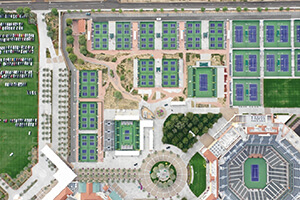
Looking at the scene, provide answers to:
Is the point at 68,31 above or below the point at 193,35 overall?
above

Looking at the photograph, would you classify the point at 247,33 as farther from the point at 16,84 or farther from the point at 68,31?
the point at 16,84

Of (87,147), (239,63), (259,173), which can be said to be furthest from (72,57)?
(259,173)

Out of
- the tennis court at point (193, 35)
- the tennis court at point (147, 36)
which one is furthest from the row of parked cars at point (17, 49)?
the tennis court at point (193, 35)

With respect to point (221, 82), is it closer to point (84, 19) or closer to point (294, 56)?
point (294, 56)

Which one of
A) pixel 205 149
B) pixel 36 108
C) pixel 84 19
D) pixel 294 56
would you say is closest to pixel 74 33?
Result: pixel 84 19

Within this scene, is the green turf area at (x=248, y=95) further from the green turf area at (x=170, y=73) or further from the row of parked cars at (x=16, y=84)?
the row of parked cars at (x=16, y=84)

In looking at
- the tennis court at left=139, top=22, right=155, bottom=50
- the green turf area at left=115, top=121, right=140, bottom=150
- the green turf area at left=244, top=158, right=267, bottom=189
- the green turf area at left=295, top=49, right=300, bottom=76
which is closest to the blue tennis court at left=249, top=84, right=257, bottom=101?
A: the green turf area at left=295, top=49, right=300, bottom=76
